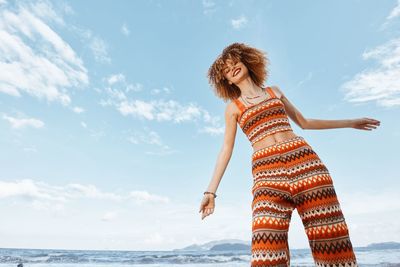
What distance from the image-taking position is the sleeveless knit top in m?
2.79

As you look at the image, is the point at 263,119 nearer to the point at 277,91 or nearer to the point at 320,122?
the point at 277,91

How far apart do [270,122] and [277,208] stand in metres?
0.70

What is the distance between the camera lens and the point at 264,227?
2.34m

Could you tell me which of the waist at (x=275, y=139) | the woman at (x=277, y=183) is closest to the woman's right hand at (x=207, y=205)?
the woman at (x=277, y=183)

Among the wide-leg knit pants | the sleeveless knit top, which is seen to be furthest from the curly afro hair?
the wide-leg knit pants

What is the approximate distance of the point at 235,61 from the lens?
3.18m

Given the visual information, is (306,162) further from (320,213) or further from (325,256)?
(325,256)

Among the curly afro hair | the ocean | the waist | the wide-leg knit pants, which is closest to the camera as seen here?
the wide-leg knit pants

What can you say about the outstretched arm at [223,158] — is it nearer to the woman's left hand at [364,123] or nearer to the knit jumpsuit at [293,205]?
the knit jumpsuit at [293,205]

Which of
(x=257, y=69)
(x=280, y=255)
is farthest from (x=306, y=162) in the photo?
(x=257, y=69)

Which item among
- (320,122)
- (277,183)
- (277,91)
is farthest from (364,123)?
(277,183)

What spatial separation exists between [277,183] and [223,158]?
590mm

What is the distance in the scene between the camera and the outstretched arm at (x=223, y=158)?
9.11ft

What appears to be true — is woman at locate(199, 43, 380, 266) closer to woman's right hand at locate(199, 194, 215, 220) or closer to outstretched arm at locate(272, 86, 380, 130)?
woman's right hand at locate(199, 194, 215, 220)
